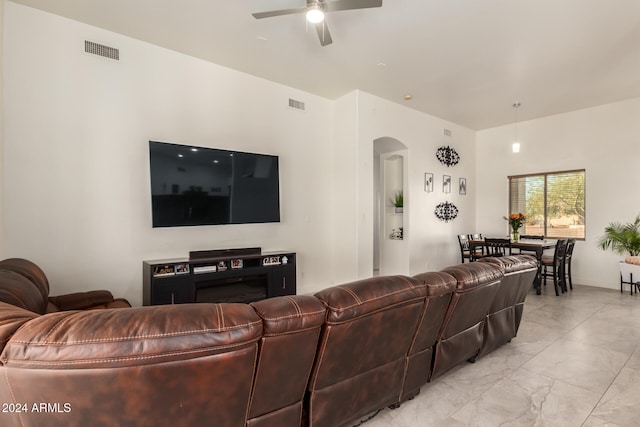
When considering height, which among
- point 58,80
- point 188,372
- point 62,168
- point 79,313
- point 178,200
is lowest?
point 188,372

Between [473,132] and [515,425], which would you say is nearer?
[515,425]

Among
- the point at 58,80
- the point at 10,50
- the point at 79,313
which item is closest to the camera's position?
the point at 79,313

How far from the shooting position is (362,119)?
5.25 metres

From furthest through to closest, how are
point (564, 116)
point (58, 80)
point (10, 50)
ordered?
point (564, 116)
point (58, 80)
point (10, 50)

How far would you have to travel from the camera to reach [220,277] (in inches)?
152

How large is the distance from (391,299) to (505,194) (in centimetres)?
681

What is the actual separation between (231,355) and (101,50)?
Result: 4015mm

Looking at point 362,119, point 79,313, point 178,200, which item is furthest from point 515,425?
point 362,119

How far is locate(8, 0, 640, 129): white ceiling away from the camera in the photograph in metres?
3.18

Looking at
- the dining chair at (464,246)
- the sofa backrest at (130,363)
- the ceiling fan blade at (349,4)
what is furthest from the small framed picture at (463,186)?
the sofa backrest at (130,363)

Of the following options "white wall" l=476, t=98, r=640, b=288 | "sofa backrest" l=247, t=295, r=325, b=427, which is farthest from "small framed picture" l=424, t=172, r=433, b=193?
"sofa backrest" l=247, t=295, r=325, b=427

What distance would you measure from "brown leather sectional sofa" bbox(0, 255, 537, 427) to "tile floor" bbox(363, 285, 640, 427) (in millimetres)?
234

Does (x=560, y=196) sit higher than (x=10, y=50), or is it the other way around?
(x=10, y=50)

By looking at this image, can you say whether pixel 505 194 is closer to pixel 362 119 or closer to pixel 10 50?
pixel 362 119
